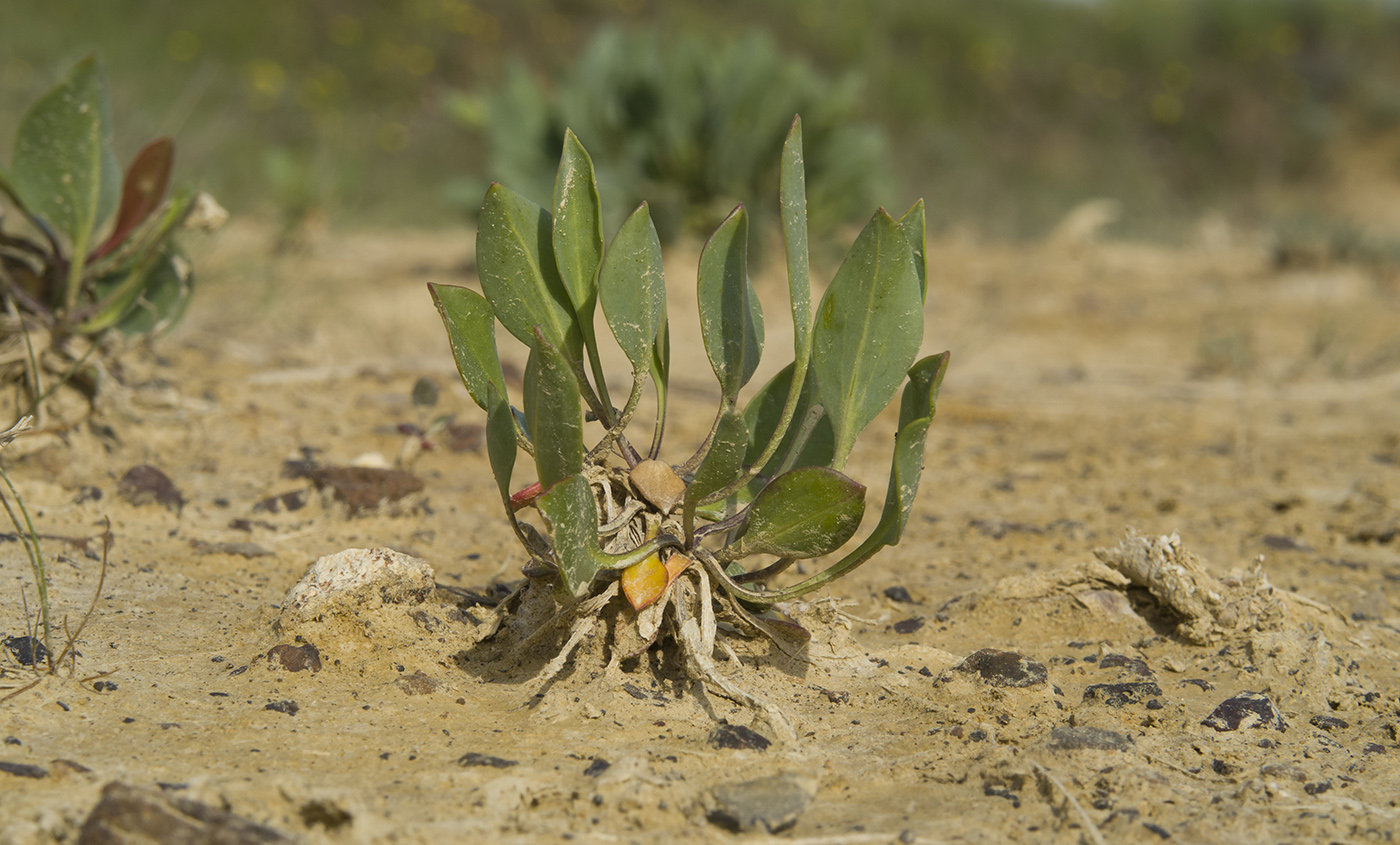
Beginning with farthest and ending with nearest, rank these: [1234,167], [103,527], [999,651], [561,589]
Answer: [1234,167], [103,527], [999,651], [561,589]

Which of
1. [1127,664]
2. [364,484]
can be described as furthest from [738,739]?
[364,484]

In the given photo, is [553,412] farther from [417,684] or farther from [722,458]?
[417,684]

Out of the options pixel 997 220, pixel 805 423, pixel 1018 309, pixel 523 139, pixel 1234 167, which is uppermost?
pixel 1234 167

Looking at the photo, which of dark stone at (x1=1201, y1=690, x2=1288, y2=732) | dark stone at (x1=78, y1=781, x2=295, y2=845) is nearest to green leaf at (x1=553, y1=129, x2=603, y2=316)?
dark stone at (x1=78, y1=781, x2=295, y2=845)

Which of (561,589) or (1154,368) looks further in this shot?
(1154,368)

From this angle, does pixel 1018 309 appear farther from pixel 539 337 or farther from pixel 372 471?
pixel 539 337

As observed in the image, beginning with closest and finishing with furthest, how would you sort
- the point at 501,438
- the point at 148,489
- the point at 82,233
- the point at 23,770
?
1. the point at 23,770
2. the point at 501,438
3. the point at 148,489
4. the point at 82,233

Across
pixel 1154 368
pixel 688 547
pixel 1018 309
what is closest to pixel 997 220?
pixel 1018 309
